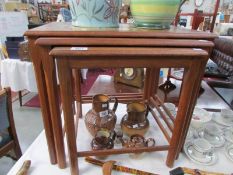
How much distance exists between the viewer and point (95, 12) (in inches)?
15.5

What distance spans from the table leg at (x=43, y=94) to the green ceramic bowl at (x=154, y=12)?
0.24 m

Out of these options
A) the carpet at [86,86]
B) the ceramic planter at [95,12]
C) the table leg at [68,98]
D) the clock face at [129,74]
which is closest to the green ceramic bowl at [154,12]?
the ceramic planter at [95,12]

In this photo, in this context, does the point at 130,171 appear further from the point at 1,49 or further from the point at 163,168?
the point at 1,49

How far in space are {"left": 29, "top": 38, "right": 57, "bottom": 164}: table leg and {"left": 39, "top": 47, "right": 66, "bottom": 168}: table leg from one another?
2 cm

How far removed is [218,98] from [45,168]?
2.92 feet

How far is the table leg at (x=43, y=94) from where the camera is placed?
37cm

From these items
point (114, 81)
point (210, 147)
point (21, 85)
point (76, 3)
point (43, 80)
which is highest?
point (76, 3)

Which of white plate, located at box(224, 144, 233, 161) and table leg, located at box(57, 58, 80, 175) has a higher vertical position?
table leg, located at box(57, 58, 80, 175)

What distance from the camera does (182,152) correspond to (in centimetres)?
57

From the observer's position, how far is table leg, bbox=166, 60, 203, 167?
1.28ft

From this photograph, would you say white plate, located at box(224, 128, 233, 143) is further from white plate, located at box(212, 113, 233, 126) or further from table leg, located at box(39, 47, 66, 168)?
table leg, located at box(39, 47, 66, 168)

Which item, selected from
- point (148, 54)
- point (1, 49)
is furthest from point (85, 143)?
point (1, 49)

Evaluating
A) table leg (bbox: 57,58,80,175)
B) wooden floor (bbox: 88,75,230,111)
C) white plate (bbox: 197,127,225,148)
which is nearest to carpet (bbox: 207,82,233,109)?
wooden floor (bbox: 88,75,230,111)

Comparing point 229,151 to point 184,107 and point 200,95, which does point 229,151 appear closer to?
point 184,107
